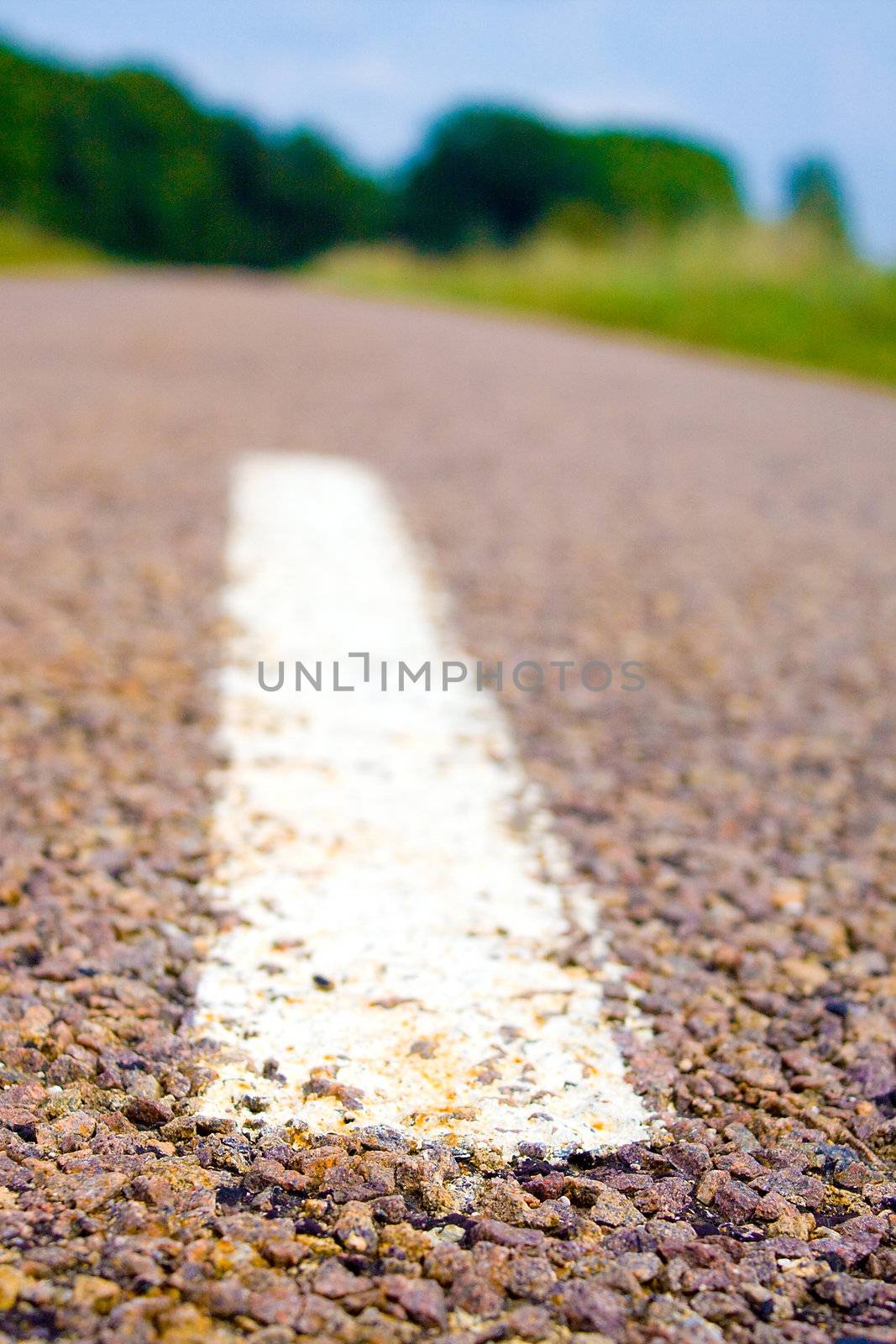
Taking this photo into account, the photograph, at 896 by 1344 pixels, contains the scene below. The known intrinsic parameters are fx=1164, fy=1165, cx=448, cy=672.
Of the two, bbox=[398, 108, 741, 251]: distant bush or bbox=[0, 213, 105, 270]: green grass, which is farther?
bbox=[398, 108, 741, 251]: distant bush

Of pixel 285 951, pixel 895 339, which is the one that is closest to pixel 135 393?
pixel 285 951

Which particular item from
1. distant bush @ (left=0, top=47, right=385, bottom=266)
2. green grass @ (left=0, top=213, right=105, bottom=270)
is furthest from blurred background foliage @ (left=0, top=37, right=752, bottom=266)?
green grass @ (left=0, top=213, right=105, bottom=270)

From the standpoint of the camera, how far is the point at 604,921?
130 centimetres

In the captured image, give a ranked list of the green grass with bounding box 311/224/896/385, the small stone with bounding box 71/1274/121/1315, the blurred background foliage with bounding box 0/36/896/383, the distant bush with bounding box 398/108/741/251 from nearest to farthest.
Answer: the small stone with bounding box 71/1274/121/1315 < the green grass with bounding box 311/224/896/385 < the blurred background foliage with bounding box 0/36/896/383 < the distant bush with bounding box 398/108/741/251

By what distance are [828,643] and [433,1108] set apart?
1635mm

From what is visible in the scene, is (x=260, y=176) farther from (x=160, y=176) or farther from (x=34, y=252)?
(x=34, y=252)

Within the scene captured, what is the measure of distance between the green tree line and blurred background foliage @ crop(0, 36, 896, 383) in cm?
8

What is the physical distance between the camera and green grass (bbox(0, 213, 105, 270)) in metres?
18.2

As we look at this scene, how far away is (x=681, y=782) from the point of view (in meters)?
1.68

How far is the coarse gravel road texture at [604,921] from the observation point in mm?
809

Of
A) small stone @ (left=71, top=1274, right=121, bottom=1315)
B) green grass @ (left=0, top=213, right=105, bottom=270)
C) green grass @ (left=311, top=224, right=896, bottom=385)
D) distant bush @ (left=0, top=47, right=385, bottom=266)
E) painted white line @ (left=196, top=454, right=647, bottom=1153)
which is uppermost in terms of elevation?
distant bush @ (left=0, top=47, right=385, bottom=266)

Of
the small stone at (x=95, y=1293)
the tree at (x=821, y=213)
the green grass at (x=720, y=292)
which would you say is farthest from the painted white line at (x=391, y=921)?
the tree at (x=821, y=213)

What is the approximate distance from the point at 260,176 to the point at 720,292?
4088 centimetres

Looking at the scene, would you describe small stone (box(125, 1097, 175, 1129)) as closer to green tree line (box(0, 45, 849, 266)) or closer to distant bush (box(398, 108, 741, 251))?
green tree line (box(0, 45, 849, 266))
